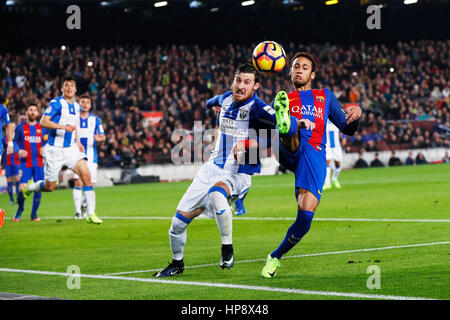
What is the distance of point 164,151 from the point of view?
31.5 meters

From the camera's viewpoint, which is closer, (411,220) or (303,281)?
(303,281)

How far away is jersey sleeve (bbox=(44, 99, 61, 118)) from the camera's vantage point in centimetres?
1354

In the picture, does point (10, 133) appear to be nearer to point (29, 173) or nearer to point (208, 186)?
point (29, 173)

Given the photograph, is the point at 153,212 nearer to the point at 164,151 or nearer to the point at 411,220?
the point at 411,220

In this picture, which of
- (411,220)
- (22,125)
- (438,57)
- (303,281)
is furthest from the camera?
(438,57)

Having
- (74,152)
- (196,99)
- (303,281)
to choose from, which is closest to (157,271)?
(303,281)

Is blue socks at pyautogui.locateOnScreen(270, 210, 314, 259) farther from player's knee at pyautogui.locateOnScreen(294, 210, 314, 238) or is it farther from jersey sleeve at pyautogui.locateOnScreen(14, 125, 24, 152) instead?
jersey sleeve at pyautogui.locateOnScreen(14, 125, 24, 152)

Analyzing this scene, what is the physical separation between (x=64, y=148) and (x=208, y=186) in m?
6.32

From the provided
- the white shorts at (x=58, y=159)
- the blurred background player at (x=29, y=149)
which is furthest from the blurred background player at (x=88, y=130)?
the white shorts at (x=58, y=159)

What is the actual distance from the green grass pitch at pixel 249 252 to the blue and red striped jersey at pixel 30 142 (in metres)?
1.30

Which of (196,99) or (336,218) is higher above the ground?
(196,99)

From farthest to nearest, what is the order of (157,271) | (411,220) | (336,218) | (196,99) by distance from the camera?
(196,99)
(336,218)
(411,220)
(157,271)

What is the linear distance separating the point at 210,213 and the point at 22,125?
10.6m

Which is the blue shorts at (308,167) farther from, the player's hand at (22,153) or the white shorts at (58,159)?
the player's hand at (22,153)
